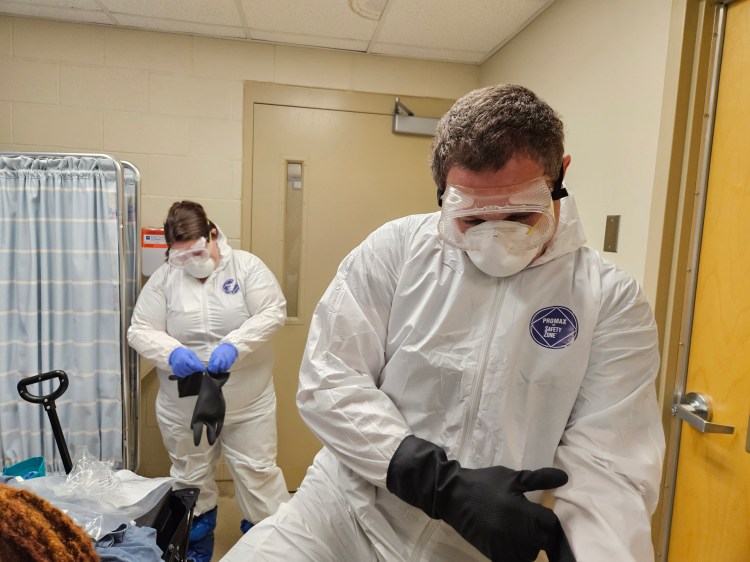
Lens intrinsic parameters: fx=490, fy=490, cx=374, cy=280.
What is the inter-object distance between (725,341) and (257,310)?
1751 millimetres

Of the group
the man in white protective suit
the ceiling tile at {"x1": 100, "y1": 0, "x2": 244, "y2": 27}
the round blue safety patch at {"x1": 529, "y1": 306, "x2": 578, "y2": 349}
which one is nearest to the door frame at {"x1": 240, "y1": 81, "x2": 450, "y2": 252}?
the ceiling tile at {"x1": 100, "y1": 0, "x2": 244, "y2": 27}

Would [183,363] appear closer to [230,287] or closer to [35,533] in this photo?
[230,287]

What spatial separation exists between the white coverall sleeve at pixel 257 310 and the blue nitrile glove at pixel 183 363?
0.50 ft

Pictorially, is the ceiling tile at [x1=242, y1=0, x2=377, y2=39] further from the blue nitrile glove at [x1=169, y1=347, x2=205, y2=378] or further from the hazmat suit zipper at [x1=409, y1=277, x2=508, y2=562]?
the hazmat suit zipper at [x1=409, y1=277, x2=508, y2=562]

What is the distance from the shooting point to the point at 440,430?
0.93 m

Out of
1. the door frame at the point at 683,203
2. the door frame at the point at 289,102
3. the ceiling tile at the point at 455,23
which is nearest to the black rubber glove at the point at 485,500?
the door frame at the point at 683,203

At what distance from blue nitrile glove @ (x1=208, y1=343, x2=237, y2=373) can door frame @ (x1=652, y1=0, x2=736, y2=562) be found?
1565 mm

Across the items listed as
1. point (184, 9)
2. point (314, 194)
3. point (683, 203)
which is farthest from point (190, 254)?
point (683, 203)

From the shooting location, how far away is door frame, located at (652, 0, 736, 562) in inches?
53.4

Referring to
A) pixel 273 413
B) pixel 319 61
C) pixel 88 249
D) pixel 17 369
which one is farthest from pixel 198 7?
pixel 273 413

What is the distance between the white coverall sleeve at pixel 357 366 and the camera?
0.88 metres

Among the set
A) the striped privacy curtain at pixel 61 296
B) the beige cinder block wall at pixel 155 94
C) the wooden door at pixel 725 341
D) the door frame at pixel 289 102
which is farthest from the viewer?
the door frame at pixel 289 102

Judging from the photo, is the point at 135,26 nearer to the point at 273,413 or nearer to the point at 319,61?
the point at 319,61

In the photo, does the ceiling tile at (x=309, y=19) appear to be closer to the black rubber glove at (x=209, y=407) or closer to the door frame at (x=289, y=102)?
the door frame at (x=289, y=102)
